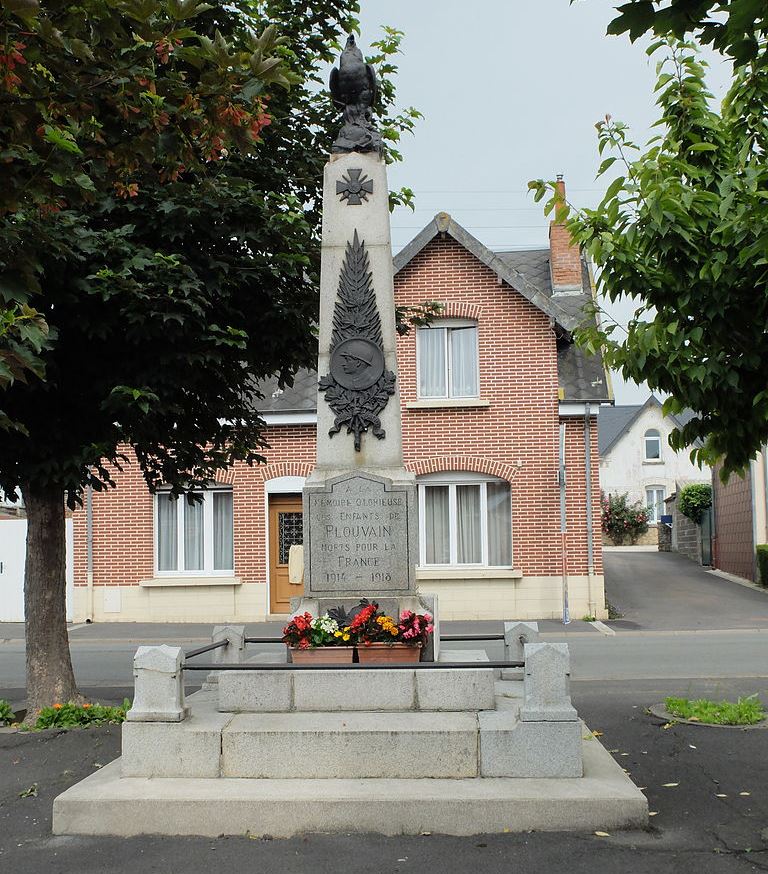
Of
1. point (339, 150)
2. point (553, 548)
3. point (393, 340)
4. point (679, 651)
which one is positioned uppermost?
point (339, 150)

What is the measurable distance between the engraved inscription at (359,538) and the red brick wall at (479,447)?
1140 cm

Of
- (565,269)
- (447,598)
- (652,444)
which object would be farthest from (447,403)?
(652,444)

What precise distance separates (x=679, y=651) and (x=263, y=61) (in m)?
12.4

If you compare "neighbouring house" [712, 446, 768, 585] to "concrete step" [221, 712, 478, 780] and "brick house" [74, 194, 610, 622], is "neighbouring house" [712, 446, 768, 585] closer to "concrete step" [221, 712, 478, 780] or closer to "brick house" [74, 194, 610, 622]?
"brick house" [74, 194, 610, 622]

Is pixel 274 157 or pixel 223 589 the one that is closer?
pixel 274 157

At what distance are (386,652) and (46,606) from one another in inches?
159

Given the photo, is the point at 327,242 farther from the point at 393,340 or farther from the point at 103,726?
the point at 103,726

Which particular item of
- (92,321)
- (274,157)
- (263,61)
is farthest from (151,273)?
(263,61)

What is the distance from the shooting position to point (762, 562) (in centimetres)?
2366

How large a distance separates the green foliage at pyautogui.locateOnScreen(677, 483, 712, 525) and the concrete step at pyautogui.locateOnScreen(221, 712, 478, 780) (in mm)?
27763

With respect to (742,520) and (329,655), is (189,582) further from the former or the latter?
(742,520)

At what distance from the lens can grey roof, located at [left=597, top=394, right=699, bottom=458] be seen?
51.0 m

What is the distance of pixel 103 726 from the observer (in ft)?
30.4

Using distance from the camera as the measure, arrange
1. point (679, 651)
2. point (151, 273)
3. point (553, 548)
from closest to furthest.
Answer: point (151, 273) < point (679, 651) < point (553, 548)
